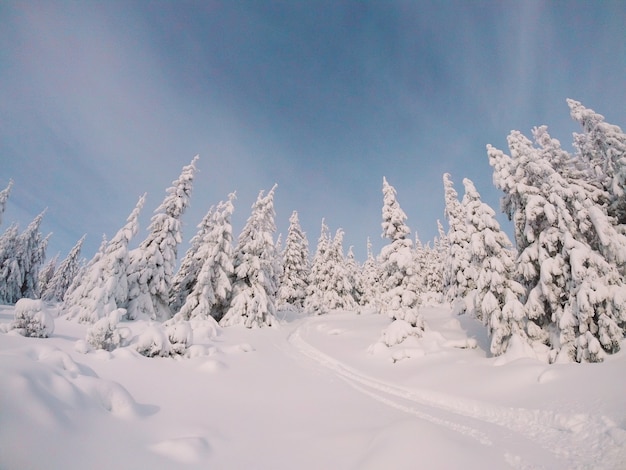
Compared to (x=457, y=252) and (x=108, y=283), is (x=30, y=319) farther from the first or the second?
(x=457, y=252)

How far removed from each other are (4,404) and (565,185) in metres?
20.0

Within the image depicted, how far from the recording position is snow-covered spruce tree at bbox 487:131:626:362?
12109 millimetres

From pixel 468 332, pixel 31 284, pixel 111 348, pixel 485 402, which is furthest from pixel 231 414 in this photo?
pixel 31 284

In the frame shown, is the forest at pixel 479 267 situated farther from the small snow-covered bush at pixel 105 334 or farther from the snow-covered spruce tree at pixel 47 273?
the snow-covered spruce tree at pixel 47 273

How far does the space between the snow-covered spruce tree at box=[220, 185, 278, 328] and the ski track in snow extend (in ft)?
64.6

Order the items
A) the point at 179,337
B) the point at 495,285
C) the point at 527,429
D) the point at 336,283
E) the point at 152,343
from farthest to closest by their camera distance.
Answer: the point at 336,283 < the point at 495,285 < the point at 179,337 < the point at 152,343 < the point at 527,429

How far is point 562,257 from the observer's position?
46.6 ft

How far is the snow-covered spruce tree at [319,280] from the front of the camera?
48469 mm

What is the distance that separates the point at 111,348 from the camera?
10.1m

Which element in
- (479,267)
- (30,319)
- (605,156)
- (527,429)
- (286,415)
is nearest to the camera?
(527,429)

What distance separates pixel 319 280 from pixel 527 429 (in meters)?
42.8

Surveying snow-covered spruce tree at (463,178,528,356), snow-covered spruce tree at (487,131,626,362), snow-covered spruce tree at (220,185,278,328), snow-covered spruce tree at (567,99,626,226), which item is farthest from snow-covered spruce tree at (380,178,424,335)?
snow-covered spruce tree at (220,185,278,328)

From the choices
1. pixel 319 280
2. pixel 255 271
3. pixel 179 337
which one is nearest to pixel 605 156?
pixel 179 337

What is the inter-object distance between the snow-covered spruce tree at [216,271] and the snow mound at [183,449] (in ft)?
75.9
